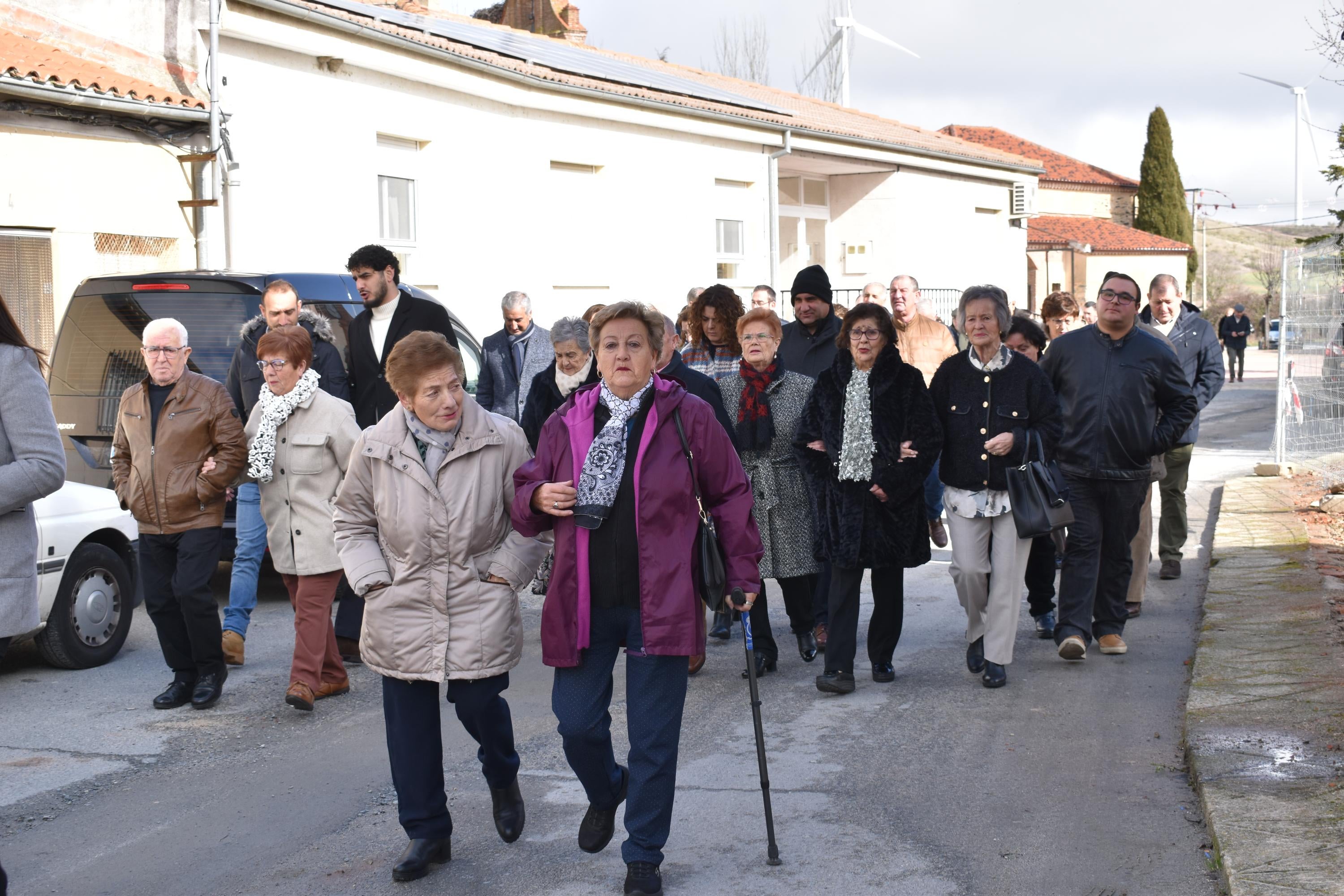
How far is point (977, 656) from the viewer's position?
24.5 ft

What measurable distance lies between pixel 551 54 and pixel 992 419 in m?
16.6

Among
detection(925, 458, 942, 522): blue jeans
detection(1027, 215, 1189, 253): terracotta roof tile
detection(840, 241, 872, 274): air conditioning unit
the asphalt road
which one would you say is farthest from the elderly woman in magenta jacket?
detection(1027, 215, 1189, 253): terracotta roof tile

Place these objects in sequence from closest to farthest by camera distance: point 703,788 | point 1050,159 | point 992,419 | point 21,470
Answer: point 21,470 < point 703,788 < point 992,419 < point 1050,159

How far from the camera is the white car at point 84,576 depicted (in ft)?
24.8

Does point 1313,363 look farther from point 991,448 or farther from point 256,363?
point 256,363

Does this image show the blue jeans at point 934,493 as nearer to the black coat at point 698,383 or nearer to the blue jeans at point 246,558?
the black coat at point 698,383

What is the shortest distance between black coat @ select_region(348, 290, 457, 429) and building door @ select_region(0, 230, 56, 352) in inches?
213

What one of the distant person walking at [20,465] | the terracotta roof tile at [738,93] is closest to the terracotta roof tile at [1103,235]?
the terracotta roof tile at [738,93]

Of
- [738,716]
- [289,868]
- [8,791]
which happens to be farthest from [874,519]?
[8,791]

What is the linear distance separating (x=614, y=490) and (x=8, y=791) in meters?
3.03

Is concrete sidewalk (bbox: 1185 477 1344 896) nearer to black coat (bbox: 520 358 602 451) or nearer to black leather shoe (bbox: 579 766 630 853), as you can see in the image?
black leather shoe (bbox: 579 766 630 853)

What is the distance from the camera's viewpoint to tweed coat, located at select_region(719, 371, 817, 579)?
7.65m

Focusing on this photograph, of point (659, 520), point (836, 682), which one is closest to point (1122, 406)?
point (836, 682)

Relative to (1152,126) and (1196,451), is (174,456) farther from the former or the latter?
(1152,126)
